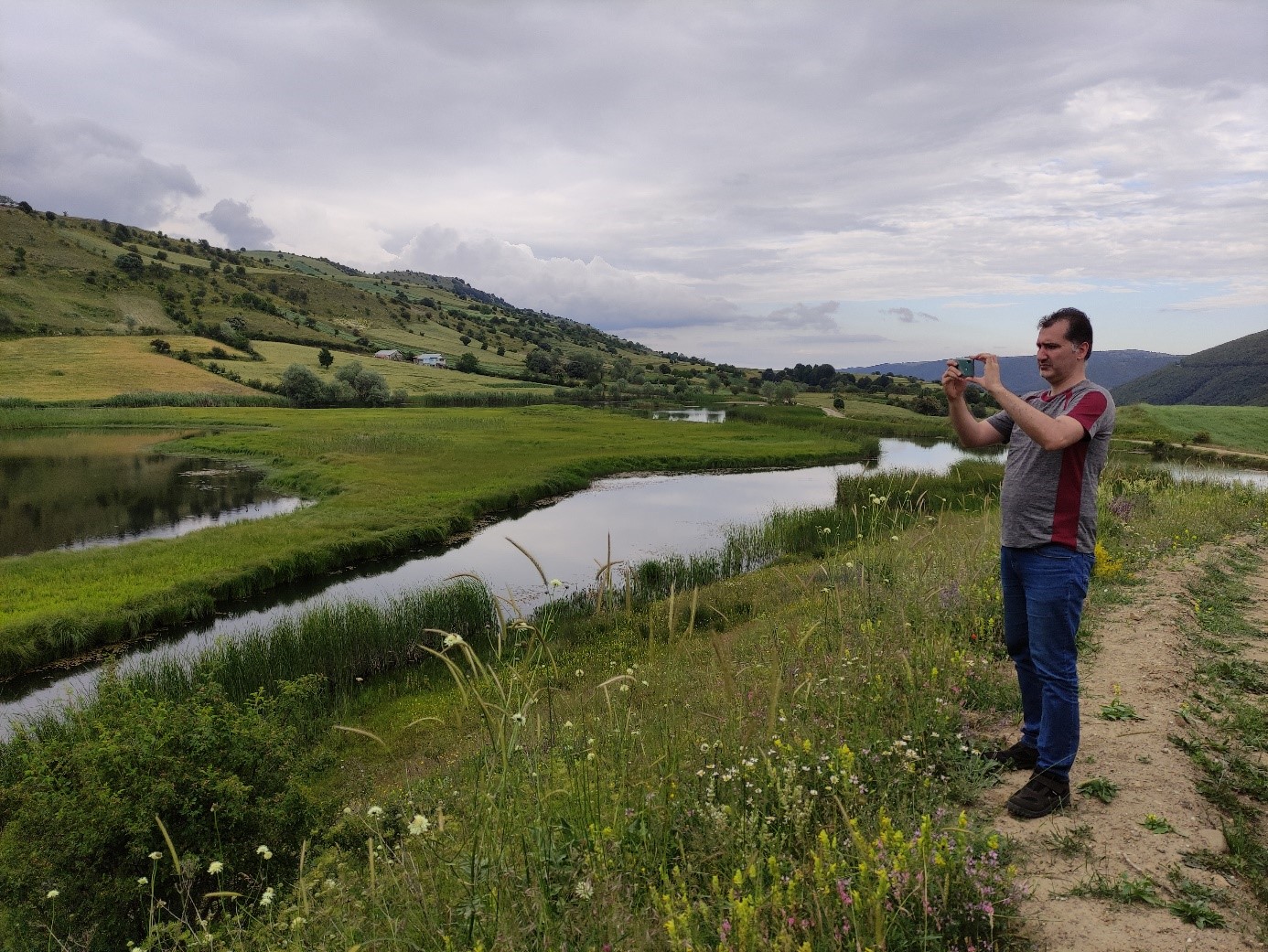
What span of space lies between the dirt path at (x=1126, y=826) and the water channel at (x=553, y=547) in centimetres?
403

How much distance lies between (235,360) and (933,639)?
97.5 meters

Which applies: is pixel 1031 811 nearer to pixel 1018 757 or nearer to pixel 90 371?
pixel 1018 757

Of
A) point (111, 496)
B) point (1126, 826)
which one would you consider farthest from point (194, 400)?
point (1126, 826)

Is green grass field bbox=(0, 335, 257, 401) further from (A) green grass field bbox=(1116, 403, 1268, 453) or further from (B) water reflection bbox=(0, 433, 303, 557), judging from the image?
(A) green grass field bbox=(1116, 403, 1268, 453)

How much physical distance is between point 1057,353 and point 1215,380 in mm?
165118

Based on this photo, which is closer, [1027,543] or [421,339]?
[1027,543]

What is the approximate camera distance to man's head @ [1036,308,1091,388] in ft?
13.7

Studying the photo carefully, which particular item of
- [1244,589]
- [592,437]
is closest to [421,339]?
[592,437]

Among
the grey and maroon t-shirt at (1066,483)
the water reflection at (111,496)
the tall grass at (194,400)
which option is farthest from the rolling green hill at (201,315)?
the grey and maroon t-shirt at (1066,483)

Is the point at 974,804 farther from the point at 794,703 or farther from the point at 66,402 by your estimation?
the point at 66,402

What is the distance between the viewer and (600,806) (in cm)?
338

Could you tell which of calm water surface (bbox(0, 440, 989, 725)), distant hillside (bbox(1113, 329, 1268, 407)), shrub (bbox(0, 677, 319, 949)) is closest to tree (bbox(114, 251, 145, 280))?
calm water surface (bbox(0, 440, 989, 725))

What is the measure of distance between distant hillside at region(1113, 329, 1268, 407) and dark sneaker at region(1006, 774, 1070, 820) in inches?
5255

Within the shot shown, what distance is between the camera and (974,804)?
406cm
